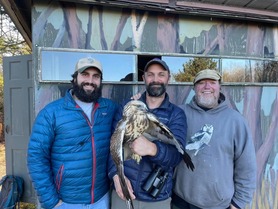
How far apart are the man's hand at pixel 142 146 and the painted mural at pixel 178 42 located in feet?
3.93

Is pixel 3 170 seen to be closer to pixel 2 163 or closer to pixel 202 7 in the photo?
pixel 2 163

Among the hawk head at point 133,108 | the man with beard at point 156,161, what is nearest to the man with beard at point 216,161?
the man with beard at point 156,161

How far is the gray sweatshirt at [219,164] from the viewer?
2328 mm

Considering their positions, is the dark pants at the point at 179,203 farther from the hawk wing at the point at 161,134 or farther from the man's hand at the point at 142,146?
the man's hand at the point at 142,146

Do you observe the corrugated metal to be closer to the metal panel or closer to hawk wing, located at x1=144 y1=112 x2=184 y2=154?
the metal panel

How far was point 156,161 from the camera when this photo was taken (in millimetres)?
2021

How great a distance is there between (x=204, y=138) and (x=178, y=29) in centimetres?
153

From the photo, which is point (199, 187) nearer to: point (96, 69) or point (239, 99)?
point (96, 69)

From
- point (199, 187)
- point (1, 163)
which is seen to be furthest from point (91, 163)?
point (1, 163)

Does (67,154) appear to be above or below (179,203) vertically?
above

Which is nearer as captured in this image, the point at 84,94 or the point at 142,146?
the point at 142,146

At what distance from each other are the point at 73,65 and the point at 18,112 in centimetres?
162

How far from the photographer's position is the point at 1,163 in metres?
7.49

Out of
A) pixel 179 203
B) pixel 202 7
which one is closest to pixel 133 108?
pixel 179 203
